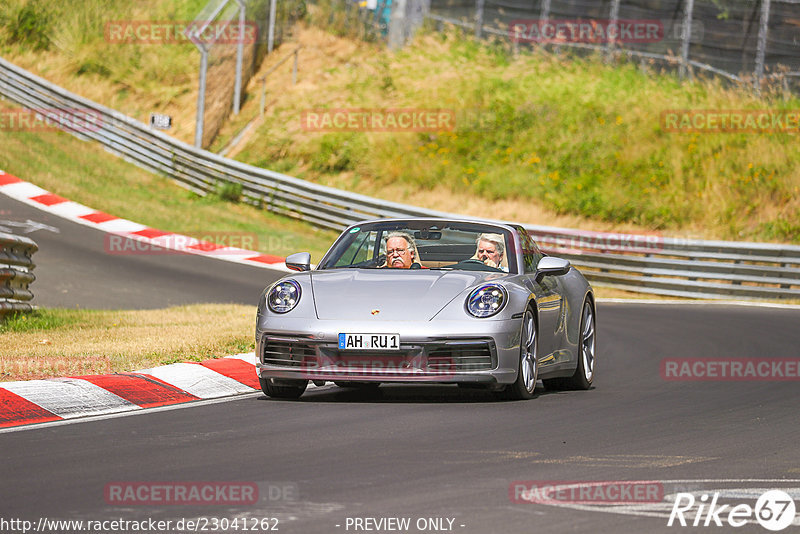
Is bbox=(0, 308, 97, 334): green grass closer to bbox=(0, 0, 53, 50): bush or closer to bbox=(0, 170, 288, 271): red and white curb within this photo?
bbox=(0, 170, 288, 271): red and white curb

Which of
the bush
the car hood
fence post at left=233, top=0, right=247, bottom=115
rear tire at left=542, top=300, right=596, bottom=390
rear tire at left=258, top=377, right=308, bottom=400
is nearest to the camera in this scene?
the car hood

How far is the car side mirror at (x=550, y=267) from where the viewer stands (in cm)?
960

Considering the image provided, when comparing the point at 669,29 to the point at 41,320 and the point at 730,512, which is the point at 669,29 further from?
the point at 730,512

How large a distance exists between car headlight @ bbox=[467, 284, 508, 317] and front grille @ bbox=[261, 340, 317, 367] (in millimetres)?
1109

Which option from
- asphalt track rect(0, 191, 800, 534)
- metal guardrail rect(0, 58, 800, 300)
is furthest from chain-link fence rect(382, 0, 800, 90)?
asphalt track rect(0, 191, 800, 534)

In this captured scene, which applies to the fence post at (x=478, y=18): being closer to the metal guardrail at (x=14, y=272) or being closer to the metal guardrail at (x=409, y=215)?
the metal guardrail at (x=409, y=215)

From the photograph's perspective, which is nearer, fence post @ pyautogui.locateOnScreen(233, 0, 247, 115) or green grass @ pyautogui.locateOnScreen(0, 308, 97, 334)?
green grass @ pyautogui.locateOnScreen(0, 308, 97, 334)

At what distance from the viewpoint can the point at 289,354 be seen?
898 centimetres

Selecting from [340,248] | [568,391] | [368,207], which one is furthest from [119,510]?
[368,207]

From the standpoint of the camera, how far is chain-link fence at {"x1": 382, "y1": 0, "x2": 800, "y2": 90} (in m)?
30.1

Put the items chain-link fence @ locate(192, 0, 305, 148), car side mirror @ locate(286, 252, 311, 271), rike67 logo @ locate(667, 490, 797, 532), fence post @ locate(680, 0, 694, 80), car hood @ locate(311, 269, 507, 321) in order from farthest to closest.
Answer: chain-link fence @ locate(192, 0, 305, 148)
fence post @ locate(680, 0, 694, 80)
car side mirror @ locate(286, 252, 311, 271)
car hood @ locate(311, 269, 507, 321)
rike67 logo @ locate(667, 490, 797, 532)

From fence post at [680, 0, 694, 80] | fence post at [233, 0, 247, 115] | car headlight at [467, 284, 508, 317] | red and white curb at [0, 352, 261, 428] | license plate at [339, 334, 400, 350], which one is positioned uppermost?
fence post at [680, 0, 694, 80]

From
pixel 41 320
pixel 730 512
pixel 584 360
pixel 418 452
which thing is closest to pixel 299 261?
pixel 584 360

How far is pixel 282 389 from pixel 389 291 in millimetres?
1076
